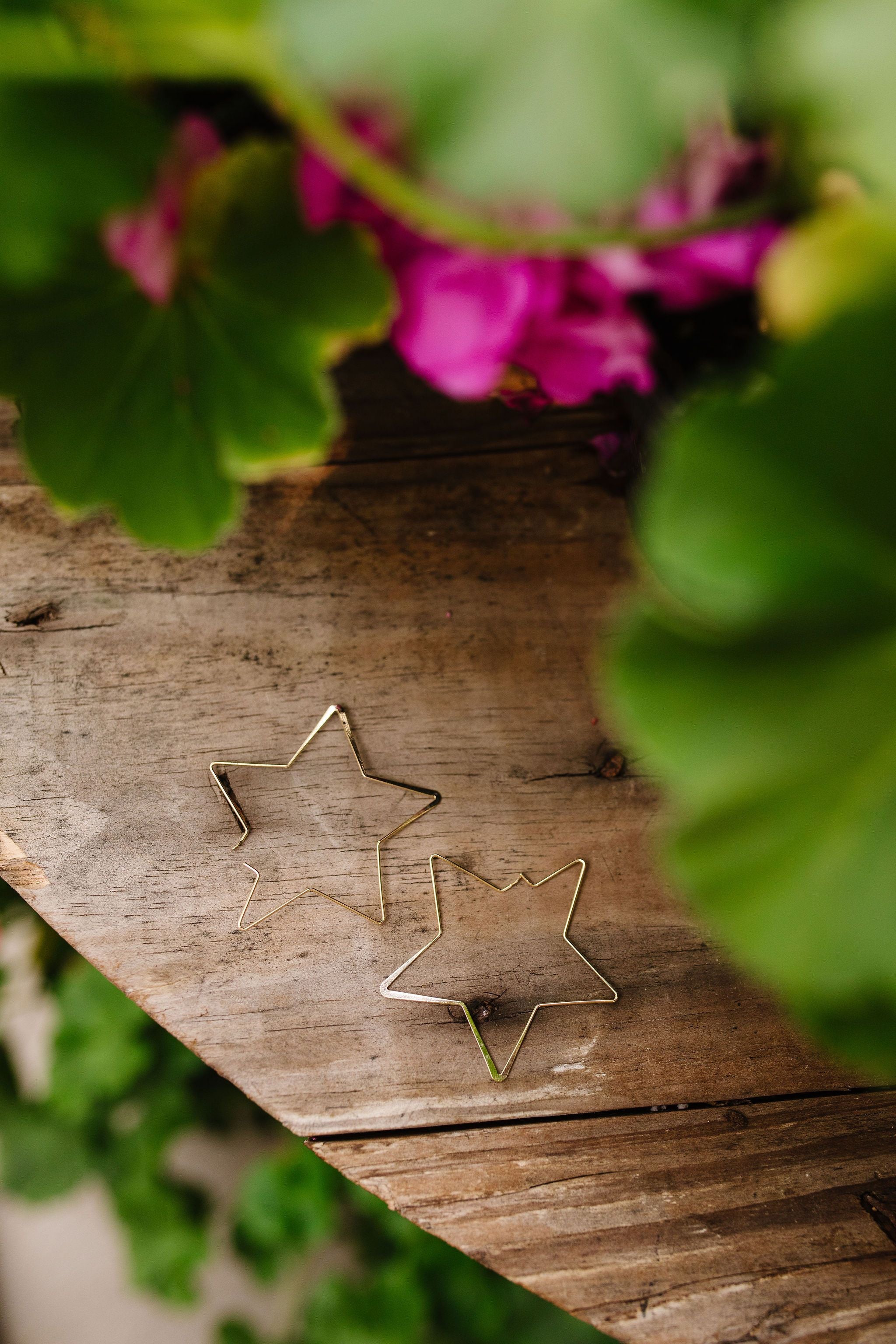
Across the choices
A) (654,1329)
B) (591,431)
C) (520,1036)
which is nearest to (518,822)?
(520,1036)

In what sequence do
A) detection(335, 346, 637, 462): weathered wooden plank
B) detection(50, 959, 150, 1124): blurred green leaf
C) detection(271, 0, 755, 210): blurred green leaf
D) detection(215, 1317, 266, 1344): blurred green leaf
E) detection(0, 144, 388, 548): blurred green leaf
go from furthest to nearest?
detection(215, 1317, 266, 1344): blurred green leaf, detection(50, 959, 150, 1124): blurred green leaf, detection(335, 346, 637, 462): weathered wooden plank, detection(0, 144, 388, 548): blurred green leaf, detection(271, 0, 755, 210): blurred green leaf

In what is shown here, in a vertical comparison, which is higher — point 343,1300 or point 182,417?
point 182,417

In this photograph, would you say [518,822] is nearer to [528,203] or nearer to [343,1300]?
[528,203]

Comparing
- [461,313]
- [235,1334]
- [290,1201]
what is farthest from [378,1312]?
[461,313]

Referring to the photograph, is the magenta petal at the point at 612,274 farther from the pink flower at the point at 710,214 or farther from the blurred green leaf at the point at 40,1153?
the blurred green leaf at the point at 40,1153

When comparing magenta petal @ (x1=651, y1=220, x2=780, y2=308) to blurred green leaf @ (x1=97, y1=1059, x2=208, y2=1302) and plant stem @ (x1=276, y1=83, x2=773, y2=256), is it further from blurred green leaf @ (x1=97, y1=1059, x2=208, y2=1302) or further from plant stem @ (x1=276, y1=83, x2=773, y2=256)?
blurred green leaf @ (x1=97, y1=1059, x2=208, y2=1302)

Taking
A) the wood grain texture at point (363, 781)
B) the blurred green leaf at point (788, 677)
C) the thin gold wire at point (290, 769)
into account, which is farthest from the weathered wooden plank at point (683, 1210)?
the blurred green leaf at point (788, 677)

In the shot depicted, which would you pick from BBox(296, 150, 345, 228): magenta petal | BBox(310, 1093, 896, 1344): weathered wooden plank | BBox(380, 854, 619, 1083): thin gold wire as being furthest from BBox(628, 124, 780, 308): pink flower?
BBox(310, 1093, 896, 1344): weathered wooden plank
